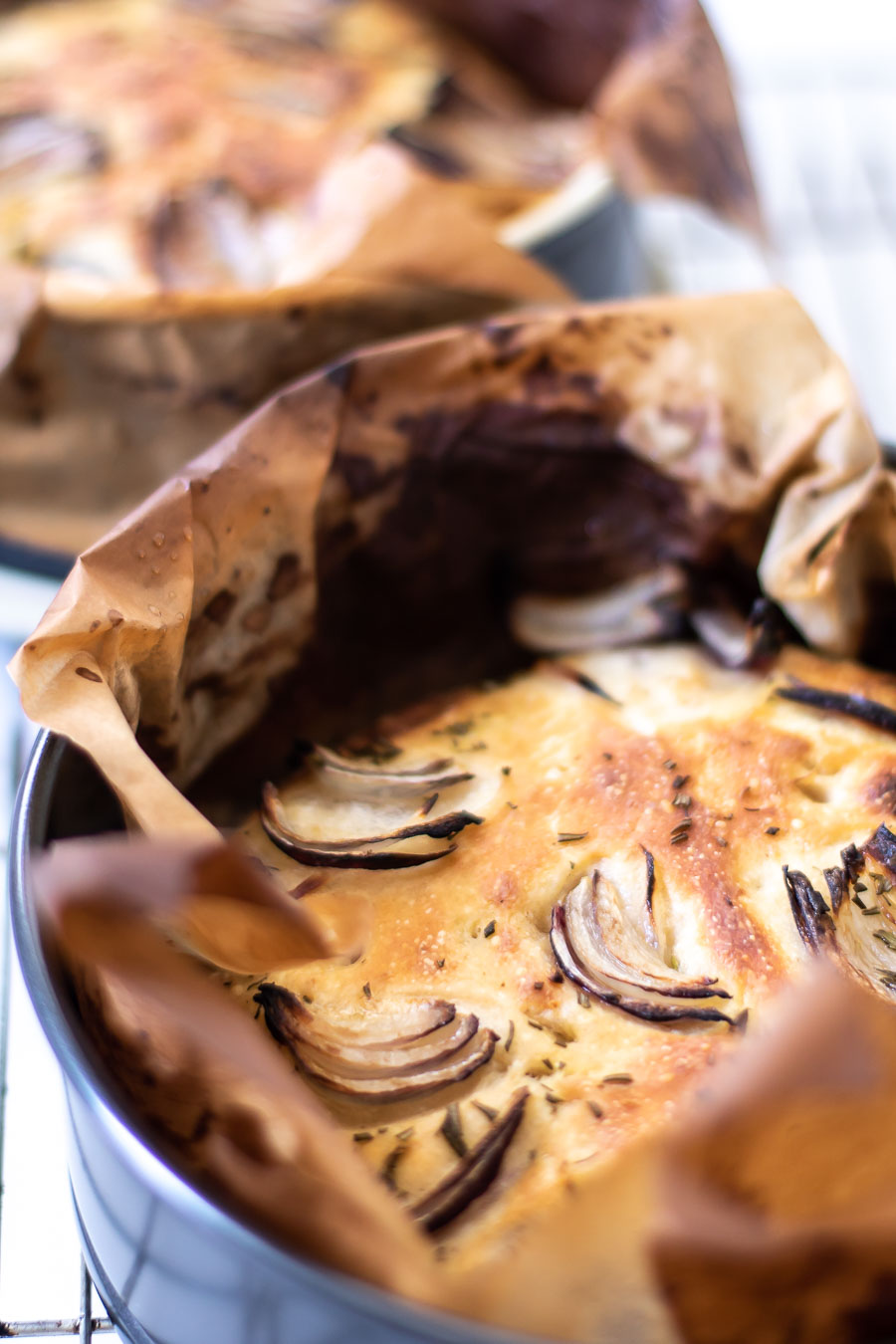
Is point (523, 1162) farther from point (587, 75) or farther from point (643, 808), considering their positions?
point (587, 75)

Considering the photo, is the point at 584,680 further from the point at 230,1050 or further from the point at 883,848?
the point at 230,1050

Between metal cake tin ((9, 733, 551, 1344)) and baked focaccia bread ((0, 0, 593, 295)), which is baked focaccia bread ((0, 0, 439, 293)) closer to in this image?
baked focaccia bread ((0, 0, 593, 295))

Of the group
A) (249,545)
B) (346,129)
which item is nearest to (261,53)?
(346,129)

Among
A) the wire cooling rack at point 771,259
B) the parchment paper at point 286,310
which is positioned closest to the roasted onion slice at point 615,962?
the wire cooling rack at point 771,259

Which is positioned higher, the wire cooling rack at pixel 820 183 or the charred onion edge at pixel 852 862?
the wire cooling rack at pixel 820 183

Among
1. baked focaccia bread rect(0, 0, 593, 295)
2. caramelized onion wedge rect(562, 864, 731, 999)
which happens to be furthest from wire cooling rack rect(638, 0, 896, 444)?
caramelized onion wedge rect(562, 864, 731, 999)

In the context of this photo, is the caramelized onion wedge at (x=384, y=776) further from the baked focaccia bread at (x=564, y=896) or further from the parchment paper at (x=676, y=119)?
the parchment paper at (x=676, y=119)

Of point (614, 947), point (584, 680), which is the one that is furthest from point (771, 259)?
point (614, 947)
